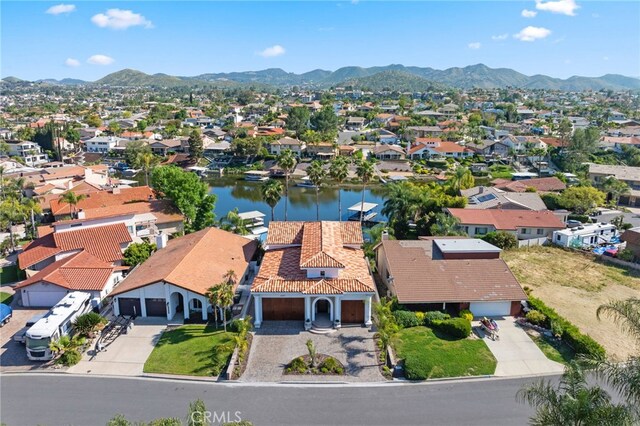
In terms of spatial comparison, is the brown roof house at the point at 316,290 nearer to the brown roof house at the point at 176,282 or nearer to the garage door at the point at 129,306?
the brown roof house at the point at 176,282

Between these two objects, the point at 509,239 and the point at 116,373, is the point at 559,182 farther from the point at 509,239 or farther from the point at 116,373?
the point at 116,373

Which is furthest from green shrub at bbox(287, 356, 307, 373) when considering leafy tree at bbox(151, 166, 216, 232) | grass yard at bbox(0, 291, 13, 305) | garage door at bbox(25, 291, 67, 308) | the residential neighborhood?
leafy tree at bbox(151, 166, 216, 232)

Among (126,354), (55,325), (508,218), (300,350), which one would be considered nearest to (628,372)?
(300,350)

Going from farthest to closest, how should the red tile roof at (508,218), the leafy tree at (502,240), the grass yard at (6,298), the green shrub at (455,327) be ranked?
1. the red tile roof at (508,218)
2. the leafy tree at (502,240)
3. the grass yard at (6,298)
4. the green shrub at (455,327)

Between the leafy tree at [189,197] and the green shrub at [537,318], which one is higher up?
the leafy tree at [189,197]

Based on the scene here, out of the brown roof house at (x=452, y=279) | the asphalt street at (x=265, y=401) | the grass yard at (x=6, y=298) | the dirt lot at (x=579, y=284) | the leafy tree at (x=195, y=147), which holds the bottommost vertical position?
the dirt lot at (x=579, y=284)

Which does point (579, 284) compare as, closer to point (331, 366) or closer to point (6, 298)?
point (331, 366)

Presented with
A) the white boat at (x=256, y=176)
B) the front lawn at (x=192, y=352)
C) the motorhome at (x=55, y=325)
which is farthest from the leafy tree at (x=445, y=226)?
the white boat at (x=256, y=176)

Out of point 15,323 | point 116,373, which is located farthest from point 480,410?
point 15,323
